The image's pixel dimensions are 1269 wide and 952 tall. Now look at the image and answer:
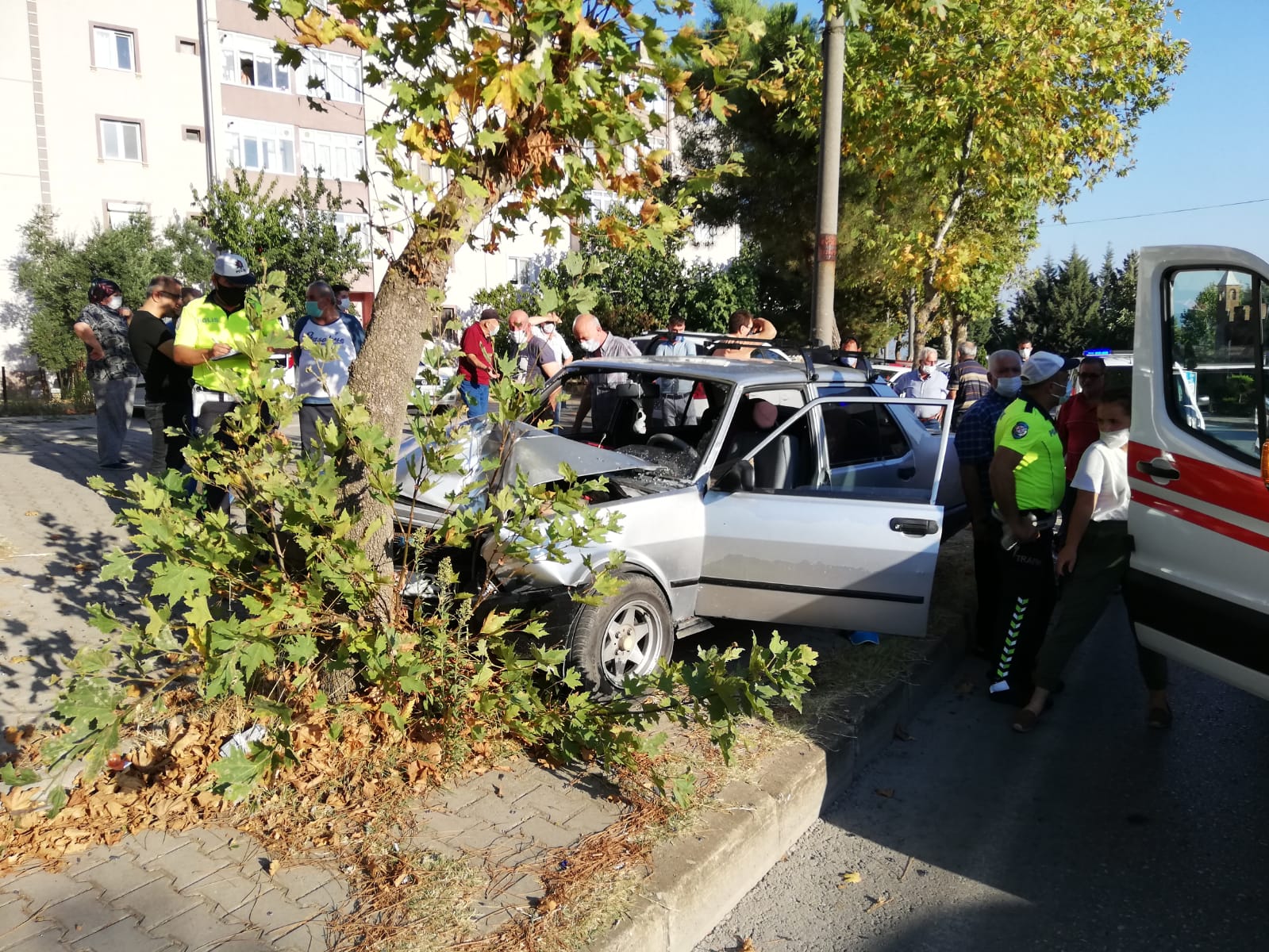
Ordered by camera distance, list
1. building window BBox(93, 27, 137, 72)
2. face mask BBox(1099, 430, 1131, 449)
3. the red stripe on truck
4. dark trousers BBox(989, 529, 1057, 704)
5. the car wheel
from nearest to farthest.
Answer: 1. the red stripe on truck
2. the car wheel
3. face mask BBox(1099, 430, 1131, 449)
4. dark trousers BBox(989, 529, 1057, 704)
5. building window BBox(93, 27, 137, 72)

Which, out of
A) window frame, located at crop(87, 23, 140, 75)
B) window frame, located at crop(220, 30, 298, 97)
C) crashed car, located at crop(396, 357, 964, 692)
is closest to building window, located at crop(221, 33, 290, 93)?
window frame, located at crop(220, 30, 298, 97)

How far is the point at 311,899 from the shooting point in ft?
9.84

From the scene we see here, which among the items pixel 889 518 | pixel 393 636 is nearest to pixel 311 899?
pixel 393 636

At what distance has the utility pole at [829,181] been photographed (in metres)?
8.67

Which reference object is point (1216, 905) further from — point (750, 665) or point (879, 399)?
point (879, 399)

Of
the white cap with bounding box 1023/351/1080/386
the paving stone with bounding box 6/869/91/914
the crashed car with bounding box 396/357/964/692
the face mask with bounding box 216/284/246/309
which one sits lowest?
the paving stone with bounding box 6/869/91/914

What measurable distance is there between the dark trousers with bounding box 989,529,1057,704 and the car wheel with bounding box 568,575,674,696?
192 centimetres

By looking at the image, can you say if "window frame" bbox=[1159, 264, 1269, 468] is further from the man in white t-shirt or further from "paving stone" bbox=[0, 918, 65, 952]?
the man in white t-shirt

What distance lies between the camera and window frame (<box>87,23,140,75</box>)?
32.5 metres

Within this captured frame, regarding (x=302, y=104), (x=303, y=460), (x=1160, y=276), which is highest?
(x=302, y=104)

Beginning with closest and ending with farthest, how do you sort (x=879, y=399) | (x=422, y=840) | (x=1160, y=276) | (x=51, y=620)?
1. (x=422, y=840)
2. (x=1160, y=276)
3. (x=51, y=620)
4. (x=879, y=399)

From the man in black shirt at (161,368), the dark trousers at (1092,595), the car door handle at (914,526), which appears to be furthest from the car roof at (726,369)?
the man in black shirt at (161,368)

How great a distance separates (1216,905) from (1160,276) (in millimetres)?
2476

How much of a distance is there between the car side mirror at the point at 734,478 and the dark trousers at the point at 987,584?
5.57 ft
